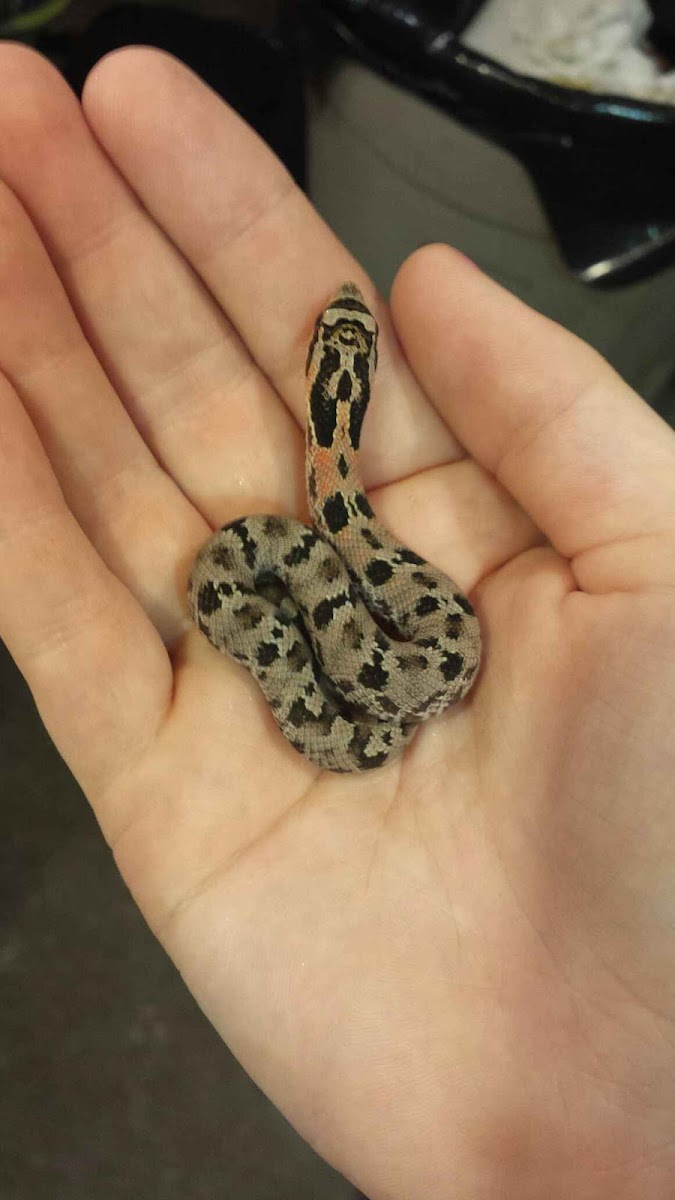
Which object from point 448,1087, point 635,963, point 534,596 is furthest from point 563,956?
point 534,596

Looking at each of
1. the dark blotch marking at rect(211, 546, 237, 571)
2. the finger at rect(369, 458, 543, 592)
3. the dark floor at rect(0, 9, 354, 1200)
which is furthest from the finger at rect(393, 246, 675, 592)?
the dark floor at rect(0, 9, 354, 1200)

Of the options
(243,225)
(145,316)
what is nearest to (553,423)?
(243,225)

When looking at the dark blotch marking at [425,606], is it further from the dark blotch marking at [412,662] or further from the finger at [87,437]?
the finger at [87,437]

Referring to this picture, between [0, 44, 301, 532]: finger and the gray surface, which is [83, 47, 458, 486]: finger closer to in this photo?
[0, 44, 301, 532]: finger

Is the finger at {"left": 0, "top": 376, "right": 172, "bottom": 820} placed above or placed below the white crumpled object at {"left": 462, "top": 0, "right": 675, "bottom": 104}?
below

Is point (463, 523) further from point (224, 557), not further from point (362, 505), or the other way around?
point (224, 557)

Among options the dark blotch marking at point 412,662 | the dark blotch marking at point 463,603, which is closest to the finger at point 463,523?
the dark blotch marking at point 463,603
